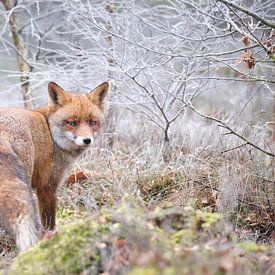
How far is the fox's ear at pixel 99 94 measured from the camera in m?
7.32

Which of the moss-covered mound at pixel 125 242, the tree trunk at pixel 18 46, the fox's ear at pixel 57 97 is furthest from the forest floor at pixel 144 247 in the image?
the tree trunk at pixel 18 46

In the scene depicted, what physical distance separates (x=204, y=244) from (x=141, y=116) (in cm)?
661

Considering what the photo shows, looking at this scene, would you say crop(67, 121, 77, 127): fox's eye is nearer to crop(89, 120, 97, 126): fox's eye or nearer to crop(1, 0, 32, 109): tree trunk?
crop(89, 120, 97, 126): fox's eye

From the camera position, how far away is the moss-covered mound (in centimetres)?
392

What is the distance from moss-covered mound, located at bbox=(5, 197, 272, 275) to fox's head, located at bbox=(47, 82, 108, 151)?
2.38 meters

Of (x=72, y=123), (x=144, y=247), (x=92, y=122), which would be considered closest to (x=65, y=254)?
(x=144, y=247)

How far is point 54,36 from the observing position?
12.6 m

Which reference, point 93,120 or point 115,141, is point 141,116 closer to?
point 115,141

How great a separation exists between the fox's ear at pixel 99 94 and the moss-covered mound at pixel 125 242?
2998 mm

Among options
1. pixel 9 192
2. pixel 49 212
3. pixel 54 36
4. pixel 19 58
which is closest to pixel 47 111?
pixel 49 212

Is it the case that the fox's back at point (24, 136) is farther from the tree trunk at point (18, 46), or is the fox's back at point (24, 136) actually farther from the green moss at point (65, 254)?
the tree trunk at point (18, 46)

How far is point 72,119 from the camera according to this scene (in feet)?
22.7

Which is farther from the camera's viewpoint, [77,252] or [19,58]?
[19,58]

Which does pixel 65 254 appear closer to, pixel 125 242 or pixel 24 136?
pixel 125 242
